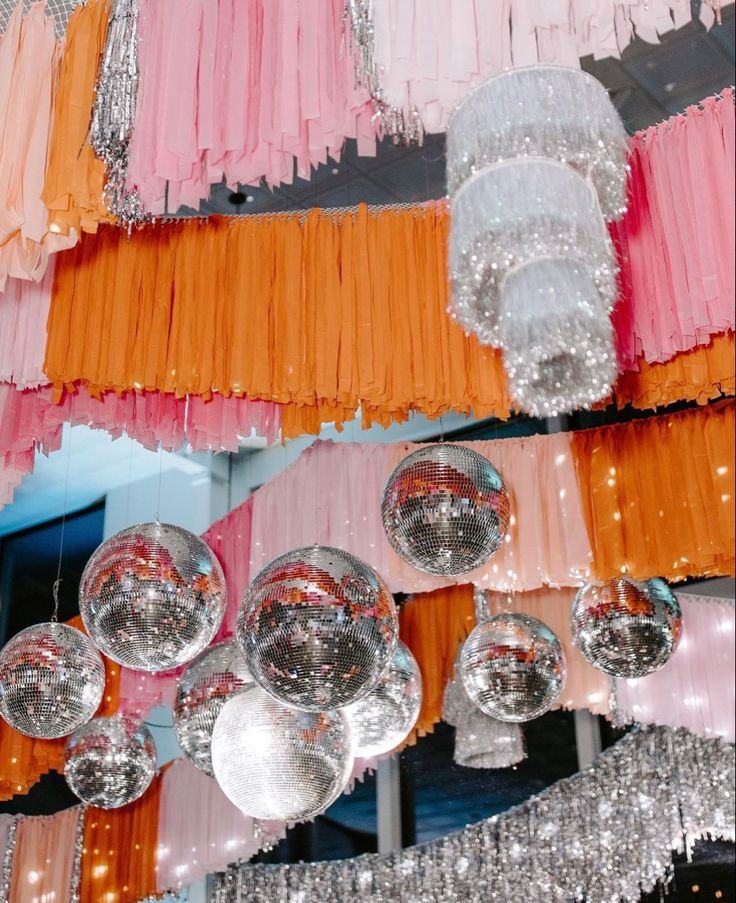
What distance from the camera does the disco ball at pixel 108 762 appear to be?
491 centimetres

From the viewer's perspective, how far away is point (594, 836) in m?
5.29

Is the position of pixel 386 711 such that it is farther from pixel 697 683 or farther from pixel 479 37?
pixel 479 37

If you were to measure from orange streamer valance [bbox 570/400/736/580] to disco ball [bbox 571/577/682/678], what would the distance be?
32 cm

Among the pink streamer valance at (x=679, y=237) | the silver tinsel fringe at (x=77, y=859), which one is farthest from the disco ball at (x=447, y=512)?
the silver tinsel fringe at (x=77, y=859)

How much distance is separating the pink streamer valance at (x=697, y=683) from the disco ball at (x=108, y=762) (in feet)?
7.03

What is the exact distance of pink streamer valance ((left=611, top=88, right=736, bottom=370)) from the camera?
2.67 m

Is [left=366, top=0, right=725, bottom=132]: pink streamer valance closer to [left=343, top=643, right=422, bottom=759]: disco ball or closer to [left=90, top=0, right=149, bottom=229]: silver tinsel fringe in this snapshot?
[left=90, top=0, right=149, bottom=229]: silver tinsel fringe

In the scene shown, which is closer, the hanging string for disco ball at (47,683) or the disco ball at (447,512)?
the disco ball at (447,512)

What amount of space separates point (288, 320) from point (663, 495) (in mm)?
1425

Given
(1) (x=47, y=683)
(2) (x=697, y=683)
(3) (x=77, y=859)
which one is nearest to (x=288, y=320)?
(1) (x=47, y=683)

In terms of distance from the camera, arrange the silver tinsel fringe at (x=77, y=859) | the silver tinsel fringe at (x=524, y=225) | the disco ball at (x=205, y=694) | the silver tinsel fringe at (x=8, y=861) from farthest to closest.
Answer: the silver tinsel fringe at (x=8, y=861), the silver tinsel fringe at (x=77, y=859), the disco ball at (x=205, y=694), the silver tinsel fringe at (x=524, y=225)

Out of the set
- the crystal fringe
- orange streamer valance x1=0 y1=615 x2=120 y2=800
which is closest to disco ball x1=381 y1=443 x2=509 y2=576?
the crystal fringe

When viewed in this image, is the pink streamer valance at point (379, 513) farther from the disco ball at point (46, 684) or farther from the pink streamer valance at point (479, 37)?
the pink streamer valance at point (479, 37)

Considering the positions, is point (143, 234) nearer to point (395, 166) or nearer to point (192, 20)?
point (192, 20)
